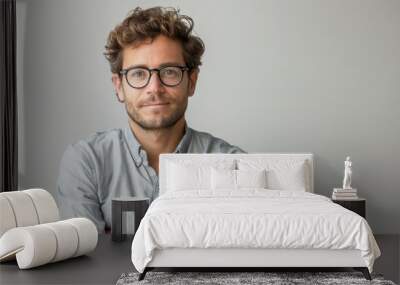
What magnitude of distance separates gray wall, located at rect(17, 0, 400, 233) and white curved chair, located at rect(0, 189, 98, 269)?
1.48 meters

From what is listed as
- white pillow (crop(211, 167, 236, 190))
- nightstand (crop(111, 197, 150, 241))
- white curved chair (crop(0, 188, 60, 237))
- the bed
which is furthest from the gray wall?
the bed

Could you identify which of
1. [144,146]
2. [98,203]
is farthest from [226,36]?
[98,203]

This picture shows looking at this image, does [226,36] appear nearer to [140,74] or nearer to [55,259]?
[140,74]

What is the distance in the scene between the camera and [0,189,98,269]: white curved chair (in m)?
5.19

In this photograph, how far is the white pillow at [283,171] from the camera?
6.62m

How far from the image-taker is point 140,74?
22.7ft

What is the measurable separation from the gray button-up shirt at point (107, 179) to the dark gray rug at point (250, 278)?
1951 mm

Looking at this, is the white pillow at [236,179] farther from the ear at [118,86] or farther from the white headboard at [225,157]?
the ear at [118,86]

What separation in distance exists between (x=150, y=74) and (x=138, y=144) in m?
0.74

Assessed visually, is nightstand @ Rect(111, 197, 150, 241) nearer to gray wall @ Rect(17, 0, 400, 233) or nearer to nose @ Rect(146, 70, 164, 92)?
gray wall @ Rect(17, 0, 400, 233)

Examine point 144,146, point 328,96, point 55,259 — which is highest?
point 328,96

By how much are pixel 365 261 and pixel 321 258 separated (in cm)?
31

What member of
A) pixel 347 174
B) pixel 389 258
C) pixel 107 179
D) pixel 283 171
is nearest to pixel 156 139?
pixel 107 179

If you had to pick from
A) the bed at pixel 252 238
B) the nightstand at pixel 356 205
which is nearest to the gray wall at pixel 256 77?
the nightstand at pixel 356 205
